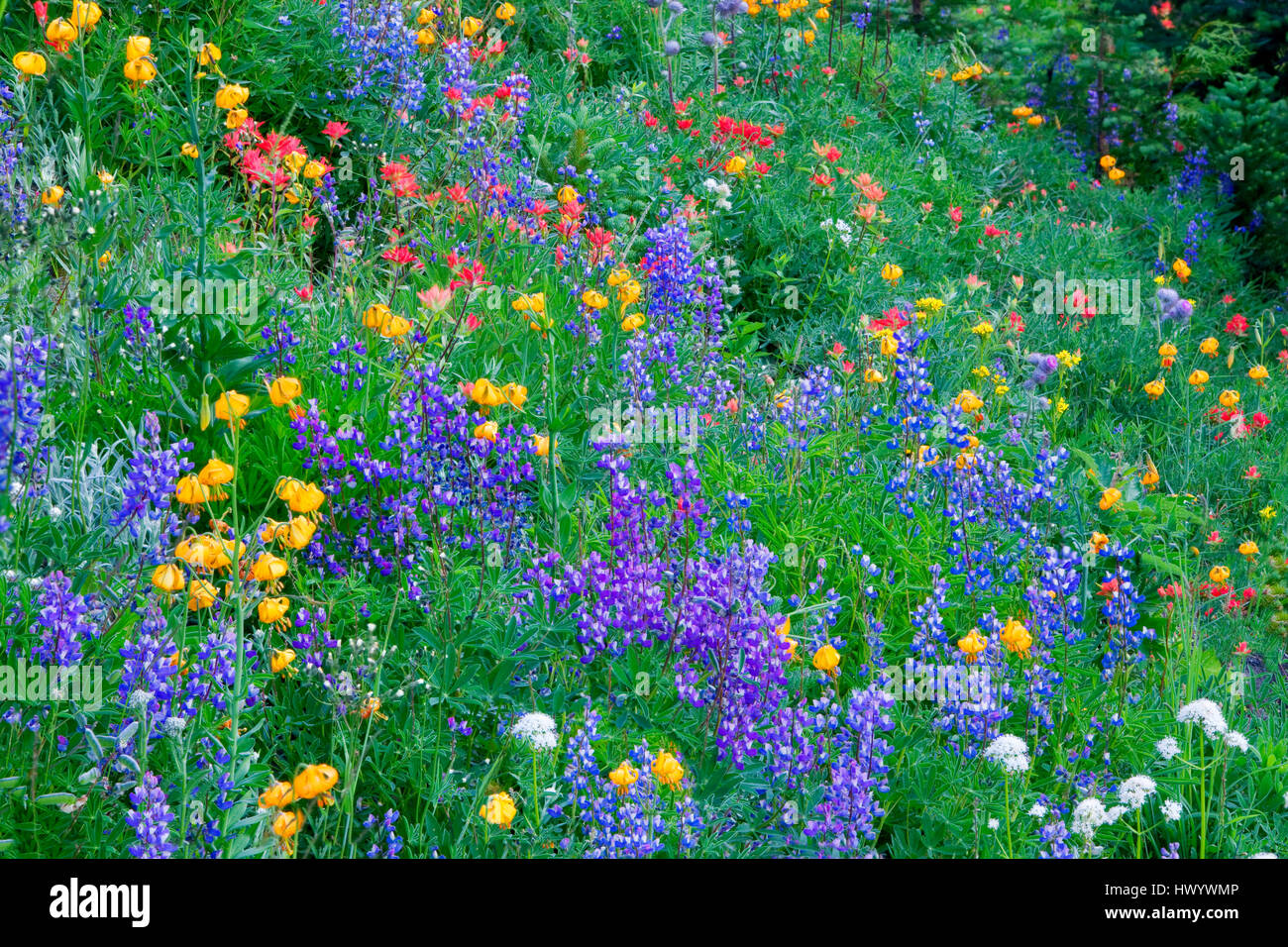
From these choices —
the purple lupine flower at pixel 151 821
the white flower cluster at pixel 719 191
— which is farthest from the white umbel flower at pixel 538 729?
the white flower cluster at pixel 719 191

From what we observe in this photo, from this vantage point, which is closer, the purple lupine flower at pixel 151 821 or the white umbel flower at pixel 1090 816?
the purple lupine flower at pixel 151 821

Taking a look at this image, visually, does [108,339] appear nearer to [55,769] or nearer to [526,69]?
[55,769]

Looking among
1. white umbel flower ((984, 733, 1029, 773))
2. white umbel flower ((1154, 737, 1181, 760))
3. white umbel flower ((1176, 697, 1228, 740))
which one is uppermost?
white umbel flower ((1176, 697, 1228, 740))

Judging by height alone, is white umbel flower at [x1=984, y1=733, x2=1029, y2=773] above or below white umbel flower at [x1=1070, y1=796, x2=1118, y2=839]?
above

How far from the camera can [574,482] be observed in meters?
3.61

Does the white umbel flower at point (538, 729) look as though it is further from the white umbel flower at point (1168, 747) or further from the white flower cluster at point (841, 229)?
the white flower cluster at point (841, 229)

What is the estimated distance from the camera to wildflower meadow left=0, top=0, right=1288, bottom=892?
249 centimetres

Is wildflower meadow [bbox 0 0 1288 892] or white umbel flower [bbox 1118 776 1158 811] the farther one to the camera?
white umbel flower [bbox 1118 776 1158 811]

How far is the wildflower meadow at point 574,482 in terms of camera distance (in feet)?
8.16

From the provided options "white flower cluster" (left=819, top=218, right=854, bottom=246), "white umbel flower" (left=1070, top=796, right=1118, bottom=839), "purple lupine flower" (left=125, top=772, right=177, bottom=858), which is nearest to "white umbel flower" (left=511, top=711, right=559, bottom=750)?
"purple lupine flower" (left=125, top=772, right=177, bottom=858)

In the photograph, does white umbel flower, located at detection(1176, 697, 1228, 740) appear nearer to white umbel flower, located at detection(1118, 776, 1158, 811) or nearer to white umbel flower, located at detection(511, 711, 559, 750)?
white umbel flower, located at detection(1118, 776, 1158, 811)

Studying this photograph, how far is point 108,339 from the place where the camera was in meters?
3.53
